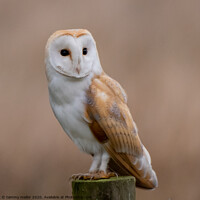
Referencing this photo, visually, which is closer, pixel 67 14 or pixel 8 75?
pixel 8 75

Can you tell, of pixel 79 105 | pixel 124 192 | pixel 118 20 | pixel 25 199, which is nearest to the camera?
pixel 124 192

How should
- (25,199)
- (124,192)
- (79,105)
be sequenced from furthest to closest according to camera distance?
1. (25,199)
2. (79,105)
3. (124,192)

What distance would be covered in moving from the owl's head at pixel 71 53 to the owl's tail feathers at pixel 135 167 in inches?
13.1

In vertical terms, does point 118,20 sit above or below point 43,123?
above

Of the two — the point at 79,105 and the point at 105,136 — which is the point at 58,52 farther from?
the point at 105,136

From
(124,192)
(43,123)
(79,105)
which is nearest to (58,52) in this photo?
(79,105)

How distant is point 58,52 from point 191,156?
171cm

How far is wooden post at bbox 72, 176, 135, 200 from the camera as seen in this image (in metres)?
2.25

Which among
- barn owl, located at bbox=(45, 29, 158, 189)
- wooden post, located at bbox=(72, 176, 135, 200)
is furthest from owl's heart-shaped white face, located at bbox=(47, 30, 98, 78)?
wooden post, located at bbox=(72, 176, 135, 200)

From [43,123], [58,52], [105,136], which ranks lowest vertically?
[43,123]

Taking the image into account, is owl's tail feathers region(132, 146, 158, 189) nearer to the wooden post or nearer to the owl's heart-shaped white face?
the wooden post

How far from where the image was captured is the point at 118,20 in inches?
162

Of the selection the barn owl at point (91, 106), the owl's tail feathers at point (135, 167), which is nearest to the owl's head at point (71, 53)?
the barn owl at point (91, 106)

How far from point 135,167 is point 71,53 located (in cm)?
54
